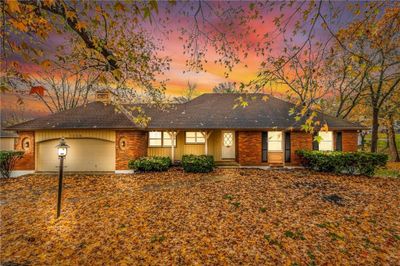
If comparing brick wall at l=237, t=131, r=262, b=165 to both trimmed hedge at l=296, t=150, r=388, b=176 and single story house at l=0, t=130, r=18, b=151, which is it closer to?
trimmed hedge at l=296, t=150, r=388, b=176

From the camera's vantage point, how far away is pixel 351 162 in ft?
36.6

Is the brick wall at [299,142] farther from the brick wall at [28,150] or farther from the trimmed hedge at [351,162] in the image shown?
the brick wall at [28,150]

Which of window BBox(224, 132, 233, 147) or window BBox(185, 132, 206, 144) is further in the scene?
window BBox(224, 132, 233, 147)

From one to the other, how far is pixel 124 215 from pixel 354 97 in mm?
23064

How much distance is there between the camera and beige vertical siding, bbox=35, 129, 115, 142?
12.1 m

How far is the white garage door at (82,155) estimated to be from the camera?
486 inches

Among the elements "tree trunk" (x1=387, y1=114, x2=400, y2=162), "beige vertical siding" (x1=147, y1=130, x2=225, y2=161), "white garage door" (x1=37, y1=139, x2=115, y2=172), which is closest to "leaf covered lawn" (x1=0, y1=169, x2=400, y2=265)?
"white garage door" (x1=37, y1=139, x2=115, y2=172)

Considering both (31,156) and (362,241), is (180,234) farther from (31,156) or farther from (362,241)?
(31,156)

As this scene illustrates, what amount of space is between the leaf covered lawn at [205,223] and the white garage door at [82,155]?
2.79 metres

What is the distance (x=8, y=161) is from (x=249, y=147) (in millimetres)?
15865

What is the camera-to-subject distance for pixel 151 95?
24.9ft

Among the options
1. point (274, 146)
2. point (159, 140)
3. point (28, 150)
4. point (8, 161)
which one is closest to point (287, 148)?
point (274, 146)

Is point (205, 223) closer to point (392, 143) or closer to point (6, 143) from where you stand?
point (392, 143)

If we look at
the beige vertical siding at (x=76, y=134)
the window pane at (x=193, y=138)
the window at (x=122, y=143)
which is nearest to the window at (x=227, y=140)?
the window pane at (x=193, y=138)
